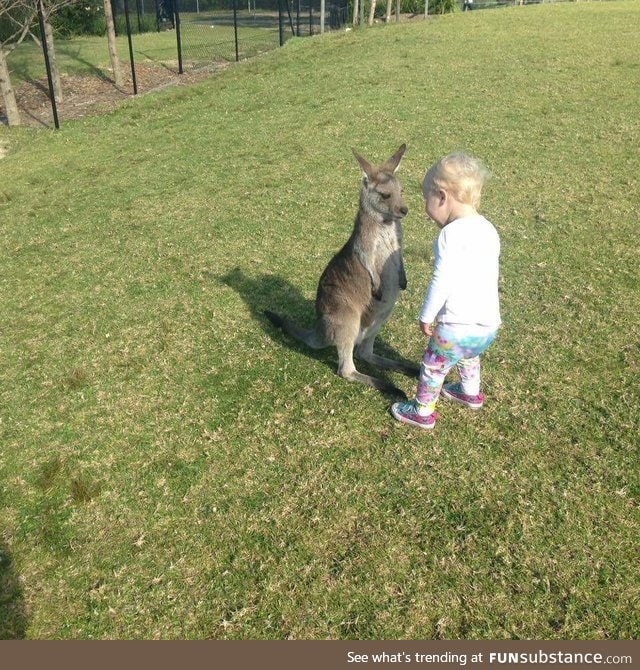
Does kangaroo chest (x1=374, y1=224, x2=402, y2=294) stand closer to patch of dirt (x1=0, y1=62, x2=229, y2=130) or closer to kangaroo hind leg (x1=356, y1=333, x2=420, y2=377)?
kangaroo hind leg (x1=356, y1=333, x2=420, y2=377)

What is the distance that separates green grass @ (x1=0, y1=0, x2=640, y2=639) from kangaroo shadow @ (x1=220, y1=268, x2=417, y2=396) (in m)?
0.02

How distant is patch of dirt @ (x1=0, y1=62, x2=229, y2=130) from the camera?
12023 mm

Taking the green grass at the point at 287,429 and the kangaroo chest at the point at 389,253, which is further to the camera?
the kangaroo chest at the point at 389,253

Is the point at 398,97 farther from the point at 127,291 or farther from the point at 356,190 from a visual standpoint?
the point at 127,291

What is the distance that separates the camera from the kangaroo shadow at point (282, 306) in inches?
165

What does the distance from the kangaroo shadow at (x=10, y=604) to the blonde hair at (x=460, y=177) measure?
267 centimetres

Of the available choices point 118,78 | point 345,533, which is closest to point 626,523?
point 345,533

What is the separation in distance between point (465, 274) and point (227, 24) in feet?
82.6

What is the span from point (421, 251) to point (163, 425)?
10.2 ft

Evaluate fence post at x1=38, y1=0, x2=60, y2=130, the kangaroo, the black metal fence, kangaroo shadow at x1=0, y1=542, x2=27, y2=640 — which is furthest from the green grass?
the black metal fence

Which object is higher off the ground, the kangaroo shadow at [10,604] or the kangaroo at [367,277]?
the kangaroo at [367,277]

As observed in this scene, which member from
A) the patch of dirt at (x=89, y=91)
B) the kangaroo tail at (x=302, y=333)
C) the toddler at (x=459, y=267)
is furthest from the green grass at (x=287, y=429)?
the patch of dirt at (x=89, y=91)

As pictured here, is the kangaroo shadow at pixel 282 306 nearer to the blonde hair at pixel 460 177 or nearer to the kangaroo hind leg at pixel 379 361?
the kangaroo hind leg at pixel 379 361

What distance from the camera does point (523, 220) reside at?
618 cm
